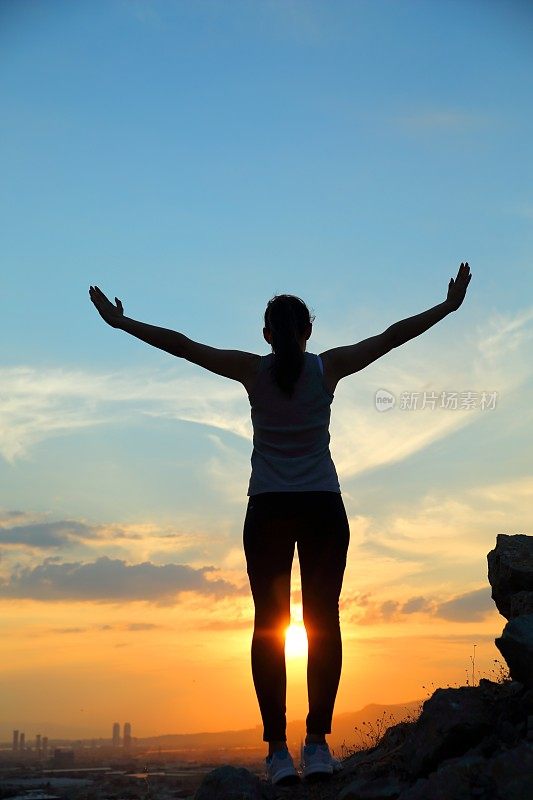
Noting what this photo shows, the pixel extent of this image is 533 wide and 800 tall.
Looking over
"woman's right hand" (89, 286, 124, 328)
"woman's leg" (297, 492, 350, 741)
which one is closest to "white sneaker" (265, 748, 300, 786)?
"woman's leg" (297, 492, 350, 741)

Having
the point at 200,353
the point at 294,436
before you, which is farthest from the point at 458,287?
the point at 200,353

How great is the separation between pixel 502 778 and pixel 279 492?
8.64 ft

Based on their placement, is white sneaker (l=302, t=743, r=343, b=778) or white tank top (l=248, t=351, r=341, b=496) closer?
white tank top (l=248, t=351, r=341, b=496)

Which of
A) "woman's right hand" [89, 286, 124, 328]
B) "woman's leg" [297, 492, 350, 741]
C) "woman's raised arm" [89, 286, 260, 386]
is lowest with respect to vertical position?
"woman's leg" [297, 492, 350, 741]

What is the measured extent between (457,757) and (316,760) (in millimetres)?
1194

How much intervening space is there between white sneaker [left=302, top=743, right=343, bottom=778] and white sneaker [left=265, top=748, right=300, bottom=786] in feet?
0.40

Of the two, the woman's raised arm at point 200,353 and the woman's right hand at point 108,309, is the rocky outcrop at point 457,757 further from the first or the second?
the woman's right hand at point 108,309

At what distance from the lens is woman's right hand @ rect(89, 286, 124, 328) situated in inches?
292

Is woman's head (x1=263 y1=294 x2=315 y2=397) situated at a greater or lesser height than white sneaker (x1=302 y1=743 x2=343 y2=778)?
greater

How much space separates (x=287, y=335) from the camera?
7.00 metres

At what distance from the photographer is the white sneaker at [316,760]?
6.95 m

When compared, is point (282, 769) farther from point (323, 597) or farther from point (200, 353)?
point (200, 353)

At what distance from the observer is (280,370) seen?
22.9 ft

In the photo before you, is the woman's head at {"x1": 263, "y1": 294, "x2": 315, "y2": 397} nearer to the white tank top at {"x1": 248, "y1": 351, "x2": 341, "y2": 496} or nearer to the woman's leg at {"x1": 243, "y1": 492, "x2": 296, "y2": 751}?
the white tank top at {"x1": 248, "y1": 351, "x2": 341, "y2": 496}
